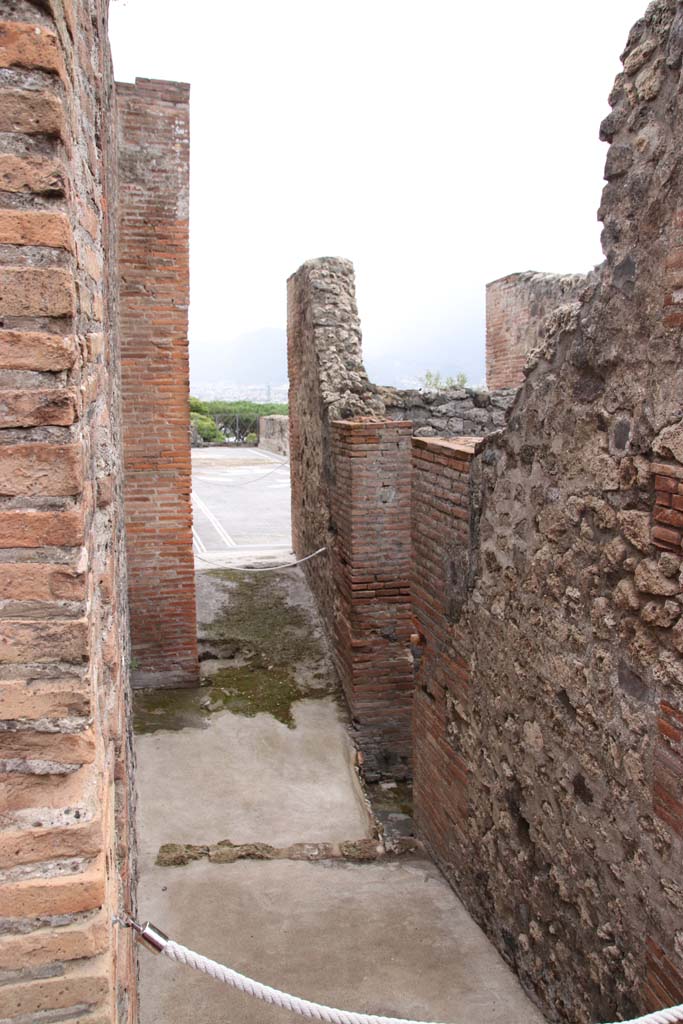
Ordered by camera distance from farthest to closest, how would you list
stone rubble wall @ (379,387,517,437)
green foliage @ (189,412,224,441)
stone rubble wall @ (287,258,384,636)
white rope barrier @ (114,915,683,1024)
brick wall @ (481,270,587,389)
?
green foliage @ (189,412,224,441) < brick wall @ (481,270,587,389) < stone rubble wall @ (287,258,384,636) < stone rubble wall @ (379,387,517,437) < white rope barrier @ (114,915,683,1024)

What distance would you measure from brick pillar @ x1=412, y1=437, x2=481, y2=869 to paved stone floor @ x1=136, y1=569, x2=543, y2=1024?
17.2 inches

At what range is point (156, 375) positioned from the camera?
720 centimetres

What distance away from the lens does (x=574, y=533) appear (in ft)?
10.00

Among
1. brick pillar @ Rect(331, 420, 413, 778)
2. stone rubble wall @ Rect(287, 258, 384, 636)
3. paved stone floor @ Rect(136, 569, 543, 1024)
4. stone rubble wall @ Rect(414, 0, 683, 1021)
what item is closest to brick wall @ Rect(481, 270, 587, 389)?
stone rubble wall @ Rect(287, 258, 384, 636)

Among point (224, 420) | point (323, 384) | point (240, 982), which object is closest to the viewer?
point (240, 982)

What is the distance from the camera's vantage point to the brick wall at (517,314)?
10930mm

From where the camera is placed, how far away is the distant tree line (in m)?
30.7

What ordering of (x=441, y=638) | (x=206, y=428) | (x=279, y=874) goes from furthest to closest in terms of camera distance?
1. (x=206, y=428)
2. (x=279, y=874)
3. (x=441, y=638)

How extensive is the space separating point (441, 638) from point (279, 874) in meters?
1.73

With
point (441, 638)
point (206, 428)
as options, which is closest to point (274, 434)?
point (206, 428)

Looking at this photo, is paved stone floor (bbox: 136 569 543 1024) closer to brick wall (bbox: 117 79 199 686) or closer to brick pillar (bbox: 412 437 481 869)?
brick pillar (bbox: 412 437 481 869)

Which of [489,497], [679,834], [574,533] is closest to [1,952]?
[679,834]

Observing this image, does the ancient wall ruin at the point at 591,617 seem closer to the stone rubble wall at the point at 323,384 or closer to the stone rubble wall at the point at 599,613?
the stone rubble wall at the point at 599,613

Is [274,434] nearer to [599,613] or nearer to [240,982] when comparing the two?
[599,613]
